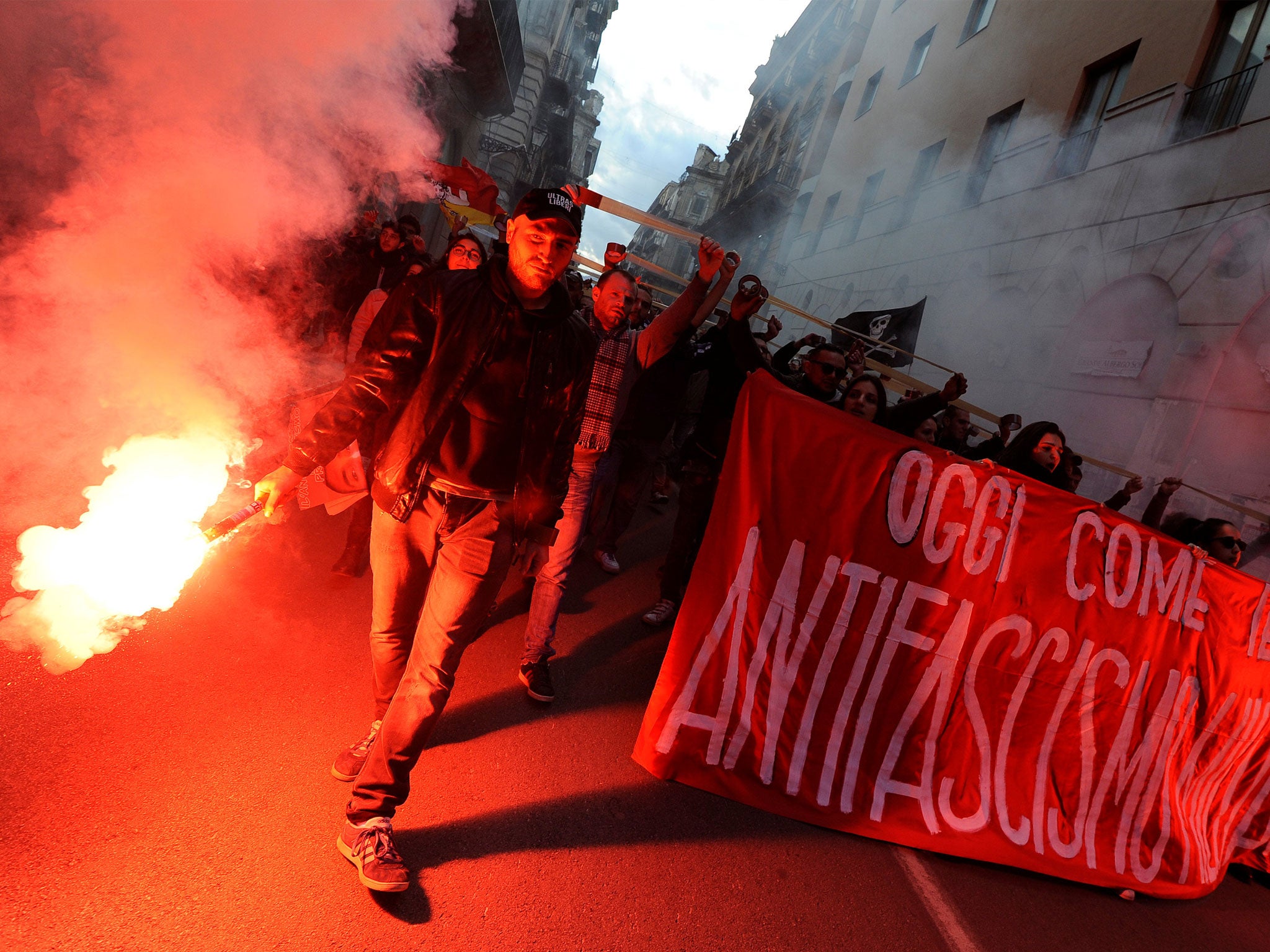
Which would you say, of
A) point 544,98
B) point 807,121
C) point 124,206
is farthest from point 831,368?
point 544,98

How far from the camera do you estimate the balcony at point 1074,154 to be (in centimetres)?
1152

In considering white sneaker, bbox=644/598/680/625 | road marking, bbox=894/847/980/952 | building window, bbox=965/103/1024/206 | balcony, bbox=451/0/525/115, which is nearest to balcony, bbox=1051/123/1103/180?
building window, bbox=965/103/1024/206

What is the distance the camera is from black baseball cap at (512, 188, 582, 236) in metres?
2.35

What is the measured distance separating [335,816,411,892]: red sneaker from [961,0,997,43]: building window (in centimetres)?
→ 1936

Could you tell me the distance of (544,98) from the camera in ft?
122

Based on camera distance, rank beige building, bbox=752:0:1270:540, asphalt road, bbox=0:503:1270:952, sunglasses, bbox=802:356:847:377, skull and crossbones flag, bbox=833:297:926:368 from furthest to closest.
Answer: skull and crossbones flag, bbox=833:297:926:368, beige building, bbox=752:0:1270:540, sunglasses, bbox=802:356:847:377, asphalt road, bbox=0:503:1270:952

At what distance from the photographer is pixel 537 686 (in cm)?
366

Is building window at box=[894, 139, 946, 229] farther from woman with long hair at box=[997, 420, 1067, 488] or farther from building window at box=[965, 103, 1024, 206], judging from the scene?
woman with long hair at box=[997, 420, 1067, 488]

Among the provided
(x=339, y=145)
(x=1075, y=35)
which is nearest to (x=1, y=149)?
(x=339, y=145)

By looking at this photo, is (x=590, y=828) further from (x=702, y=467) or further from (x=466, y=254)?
(x=466, y=254)

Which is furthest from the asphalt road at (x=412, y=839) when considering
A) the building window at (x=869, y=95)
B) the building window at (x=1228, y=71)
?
the building window at (x=869, y=95)

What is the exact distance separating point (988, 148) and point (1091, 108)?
107 inches

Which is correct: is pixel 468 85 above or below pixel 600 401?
above

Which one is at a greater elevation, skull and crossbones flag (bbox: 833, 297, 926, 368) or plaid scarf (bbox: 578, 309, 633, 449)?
skull and crossbones flag (bbox: 833, 297, 926, 368)
